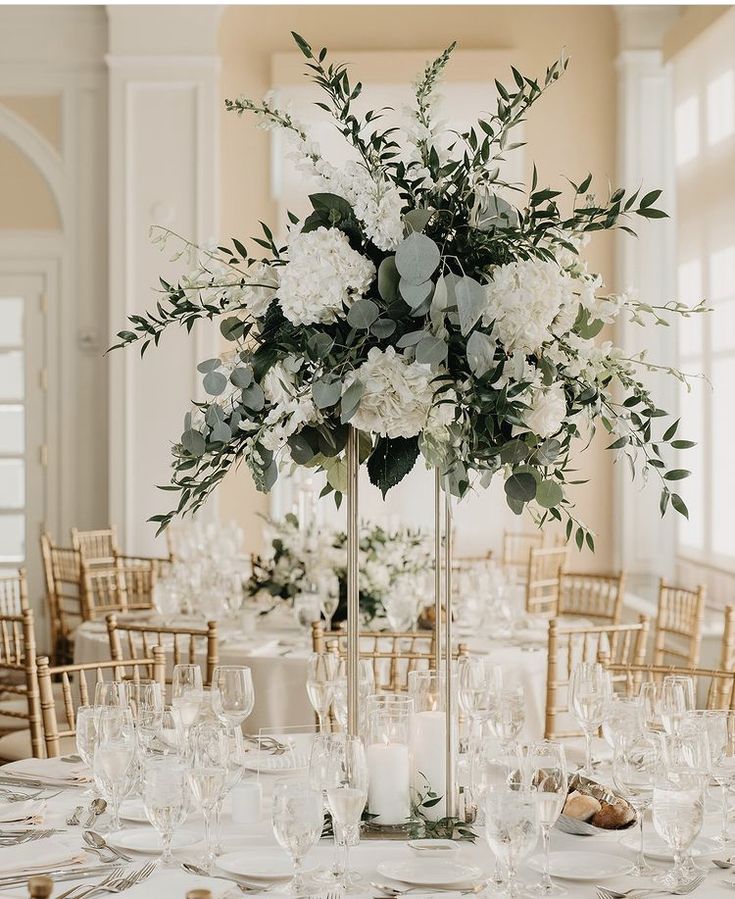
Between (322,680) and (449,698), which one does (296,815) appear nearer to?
(449,698)

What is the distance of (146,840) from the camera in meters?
1.99

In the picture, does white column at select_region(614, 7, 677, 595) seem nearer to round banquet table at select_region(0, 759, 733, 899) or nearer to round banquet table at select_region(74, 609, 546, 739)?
round banquet table at select_region(74, 609, 546, 739)

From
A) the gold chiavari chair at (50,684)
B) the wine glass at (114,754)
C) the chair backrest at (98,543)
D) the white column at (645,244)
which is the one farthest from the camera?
the white column at (645,244)

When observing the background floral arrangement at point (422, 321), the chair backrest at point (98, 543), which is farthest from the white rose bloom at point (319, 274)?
the chair backrest at point (98, 543)

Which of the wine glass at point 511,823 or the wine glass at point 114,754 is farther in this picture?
the wine glass at point 114,754

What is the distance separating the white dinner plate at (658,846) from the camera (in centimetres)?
193

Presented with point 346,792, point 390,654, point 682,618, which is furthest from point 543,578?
point 346,792

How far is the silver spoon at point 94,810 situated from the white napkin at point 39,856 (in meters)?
0.09

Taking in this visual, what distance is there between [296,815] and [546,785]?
0.38m

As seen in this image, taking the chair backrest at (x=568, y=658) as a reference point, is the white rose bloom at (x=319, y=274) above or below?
above

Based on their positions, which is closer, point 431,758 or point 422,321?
point 422,321

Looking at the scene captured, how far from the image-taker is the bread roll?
2.09 meters

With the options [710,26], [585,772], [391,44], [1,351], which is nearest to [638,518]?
[710,26]

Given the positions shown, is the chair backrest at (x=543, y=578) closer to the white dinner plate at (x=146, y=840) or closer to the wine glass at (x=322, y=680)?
the wine glass at (x=322, y=680)
